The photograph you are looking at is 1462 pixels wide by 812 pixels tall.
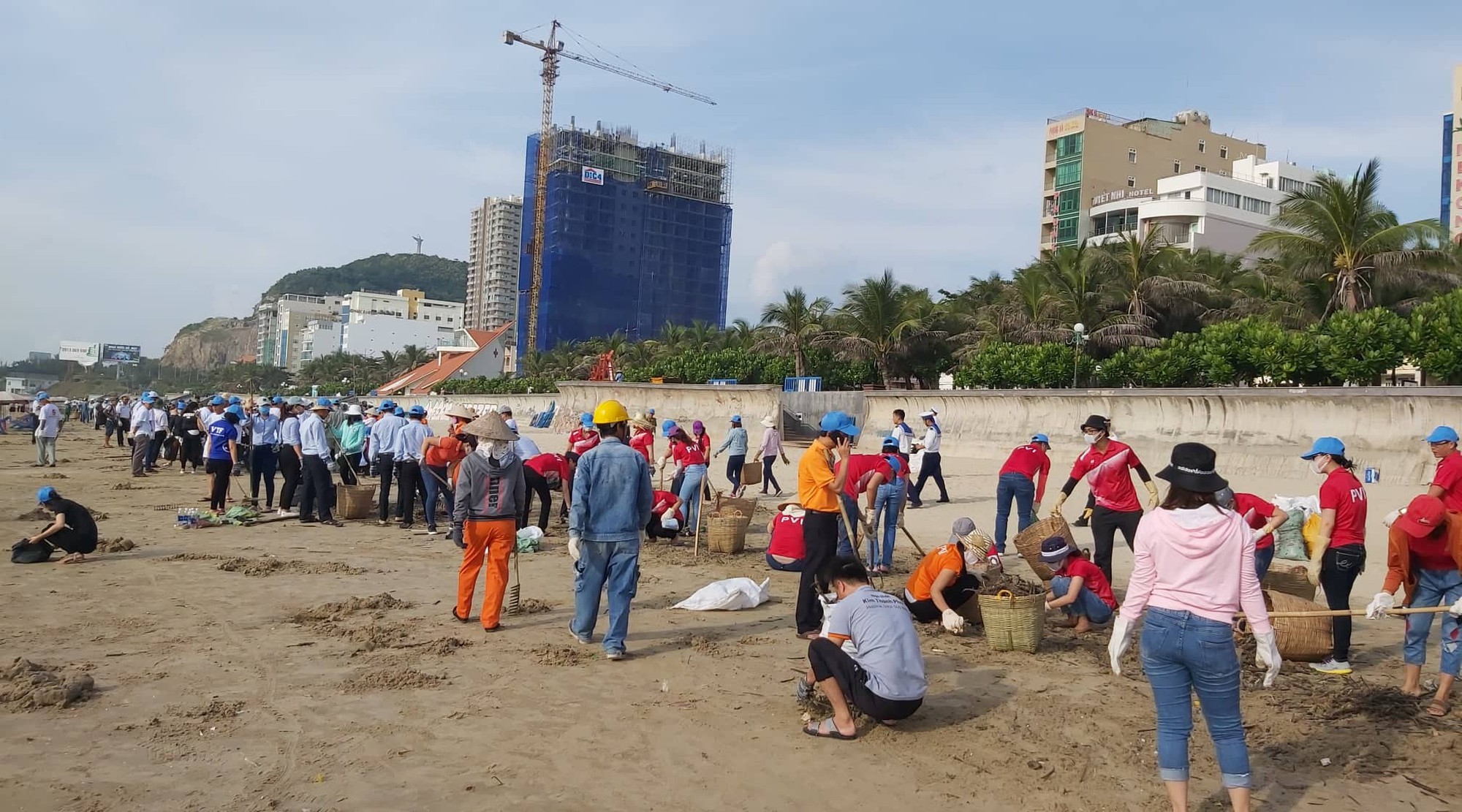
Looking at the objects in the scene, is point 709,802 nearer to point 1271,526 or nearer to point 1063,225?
point 1271,526

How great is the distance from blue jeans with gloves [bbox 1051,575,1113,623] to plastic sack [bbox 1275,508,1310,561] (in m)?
3.79

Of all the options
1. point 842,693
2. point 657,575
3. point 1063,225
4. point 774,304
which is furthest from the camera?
point 1063,225

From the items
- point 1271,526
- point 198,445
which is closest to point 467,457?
point 1271,526

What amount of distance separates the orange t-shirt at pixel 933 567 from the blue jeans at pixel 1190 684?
10.7ft

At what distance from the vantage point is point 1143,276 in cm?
3481

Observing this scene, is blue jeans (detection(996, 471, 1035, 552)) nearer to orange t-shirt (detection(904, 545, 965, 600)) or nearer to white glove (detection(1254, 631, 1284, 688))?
orange t-shirt (detection(904, 545, 965, 600))

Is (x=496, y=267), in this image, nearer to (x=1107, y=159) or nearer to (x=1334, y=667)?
(x=1107, y=159)

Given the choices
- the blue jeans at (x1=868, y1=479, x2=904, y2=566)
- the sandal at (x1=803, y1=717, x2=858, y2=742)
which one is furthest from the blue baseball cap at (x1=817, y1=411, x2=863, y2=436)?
the blue jeans at (x1=868, y1=479, x2=904, y2=566)

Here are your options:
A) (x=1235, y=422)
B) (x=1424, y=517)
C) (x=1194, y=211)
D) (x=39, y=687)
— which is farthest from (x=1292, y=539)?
(x=1194, y=211)

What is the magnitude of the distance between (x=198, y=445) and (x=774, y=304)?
26366mm

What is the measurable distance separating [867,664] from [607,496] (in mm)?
2263

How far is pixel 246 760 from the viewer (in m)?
4.52

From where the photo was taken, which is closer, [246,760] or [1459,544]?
[246,760]

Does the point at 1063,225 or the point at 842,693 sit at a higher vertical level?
the point at 1063,225
